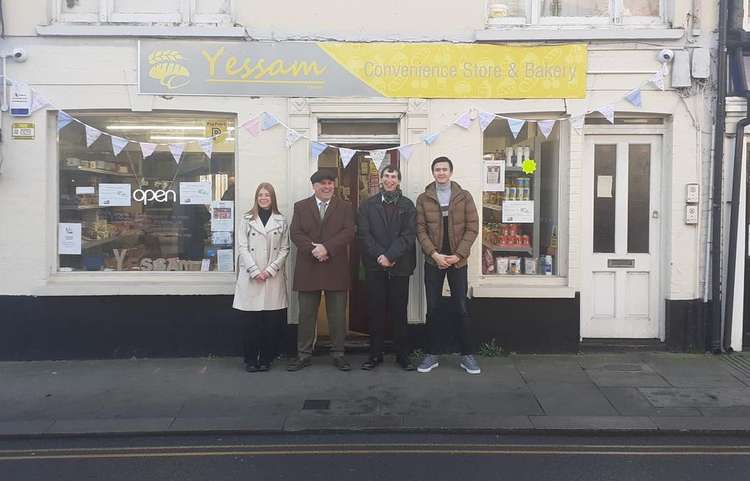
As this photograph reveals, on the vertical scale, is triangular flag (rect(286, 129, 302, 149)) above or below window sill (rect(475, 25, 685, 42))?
below

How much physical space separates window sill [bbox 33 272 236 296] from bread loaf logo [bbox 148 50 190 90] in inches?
82.1

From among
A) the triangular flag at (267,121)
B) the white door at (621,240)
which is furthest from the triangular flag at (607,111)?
the triangular flag at (267,121)

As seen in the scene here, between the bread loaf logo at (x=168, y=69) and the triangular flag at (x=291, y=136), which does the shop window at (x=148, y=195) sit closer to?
the bread loaf logo at (x=168, y=69)

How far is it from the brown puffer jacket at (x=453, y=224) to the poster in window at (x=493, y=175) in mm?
851

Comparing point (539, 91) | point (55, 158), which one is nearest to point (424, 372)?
point (539, 91)

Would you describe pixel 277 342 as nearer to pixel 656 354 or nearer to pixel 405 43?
pixel 405 43

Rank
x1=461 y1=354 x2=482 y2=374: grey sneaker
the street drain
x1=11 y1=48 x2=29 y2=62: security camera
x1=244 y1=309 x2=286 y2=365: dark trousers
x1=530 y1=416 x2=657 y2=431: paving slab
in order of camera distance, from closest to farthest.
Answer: x1=530 y1=416 x2=657 y2=431: paving slab, the street drain, x1=461 y1=354 x2=482 y2=374: grey sneaker, x1=244 y1=309 x2=286 y2=365: dark trousers, x1=11 y1=48 x2=29 y2=62: security camera

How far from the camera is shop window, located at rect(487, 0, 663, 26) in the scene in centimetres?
766

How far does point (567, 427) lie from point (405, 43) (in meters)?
4.30

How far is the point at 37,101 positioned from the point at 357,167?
11.6 feet

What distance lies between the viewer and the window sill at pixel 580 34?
24.4ft

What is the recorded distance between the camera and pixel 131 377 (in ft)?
22.6

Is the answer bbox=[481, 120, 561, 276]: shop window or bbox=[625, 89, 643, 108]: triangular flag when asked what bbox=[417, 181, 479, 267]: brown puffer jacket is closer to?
bbox=[481, 120, 561, 276]: shop window

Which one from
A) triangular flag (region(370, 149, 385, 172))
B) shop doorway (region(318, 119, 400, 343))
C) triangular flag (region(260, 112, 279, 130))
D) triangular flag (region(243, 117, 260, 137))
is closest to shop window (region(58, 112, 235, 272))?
triangular flag (region(243, 117, 260, 137))
